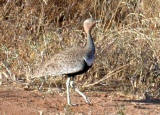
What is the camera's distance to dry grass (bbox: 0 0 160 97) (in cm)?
855

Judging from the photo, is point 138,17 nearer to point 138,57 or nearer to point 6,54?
point 138,57

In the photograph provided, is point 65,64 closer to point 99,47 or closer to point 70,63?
point 70,63

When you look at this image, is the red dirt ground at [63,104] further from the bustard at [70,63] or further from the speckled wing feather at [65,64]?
the speckled wing feather at [65,64]

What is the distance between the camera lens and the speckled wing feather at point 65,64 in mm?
7289

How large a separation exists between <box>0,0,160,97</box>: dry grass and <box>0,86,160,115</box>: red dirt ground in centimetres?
39

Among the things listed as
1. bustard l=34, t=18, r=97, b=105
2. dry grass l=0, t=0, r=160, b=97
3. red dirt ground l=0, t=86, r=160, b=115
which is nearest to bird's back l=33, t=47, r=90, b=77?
bustard l=34, t=18, r=97, b=105

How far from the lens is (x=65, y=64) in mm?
7363

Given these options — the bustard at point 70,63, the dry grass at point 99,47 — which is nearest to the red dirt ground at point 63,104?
the bustard at point 70,63

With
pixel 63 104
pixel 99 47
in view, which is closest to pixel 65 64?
pixel 63 104

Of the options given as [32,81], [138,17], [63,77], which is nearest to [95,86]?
[63,77]

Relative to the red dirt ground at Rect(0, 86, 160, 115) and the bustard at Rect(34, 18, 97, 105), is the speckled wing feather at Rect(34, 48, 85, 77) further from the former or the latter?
the red dirt ground at Rect(0, 86, 160, 115)

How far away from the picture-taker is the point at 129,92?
27.5 ft

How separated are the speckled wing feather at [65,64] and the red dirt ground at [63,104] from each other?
0.41m

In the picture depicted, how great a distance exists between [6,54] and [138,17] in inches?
106
